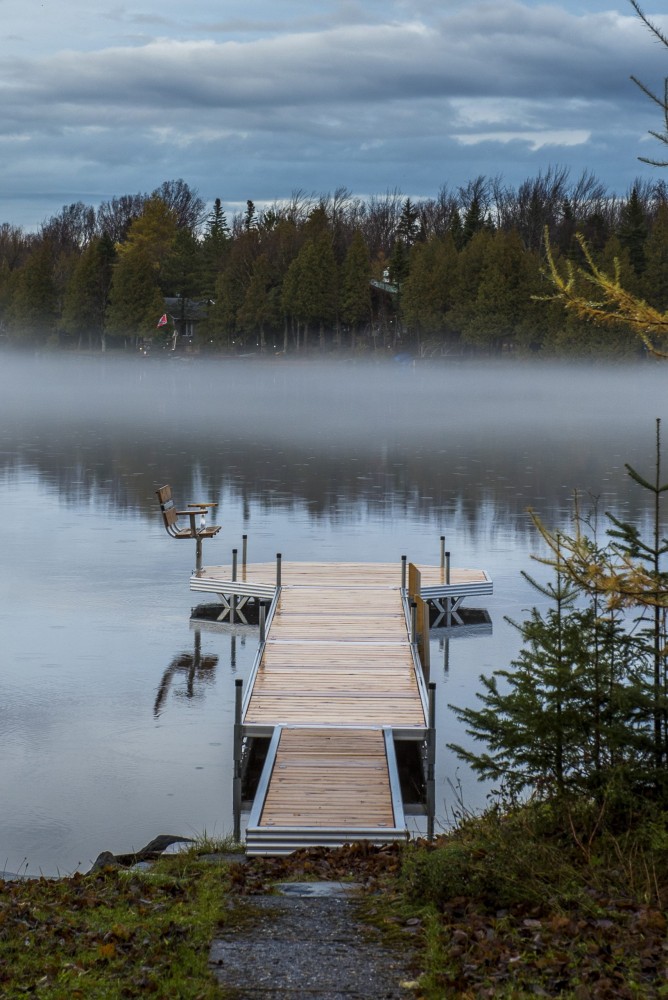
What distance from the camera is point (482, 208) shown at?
392 ft

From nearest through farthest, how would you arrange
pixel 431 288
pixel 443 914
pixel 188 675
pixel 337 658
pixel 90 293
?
pixel 443 914 → pixel 337 658 → pixel 188 675 → pixel 431 288 → pixel 90 293

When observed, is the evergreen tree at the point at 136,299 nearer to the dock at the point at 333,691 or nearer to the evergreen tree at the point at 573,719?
the dock at the point at 333,691

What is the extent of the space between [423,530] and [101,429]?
26562 millimetres

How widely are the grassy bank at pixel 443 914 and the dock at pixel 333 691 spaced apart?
0.92m

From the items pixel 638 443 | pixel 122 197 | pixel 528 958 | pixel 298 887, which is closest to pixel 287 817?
pixel 298 887

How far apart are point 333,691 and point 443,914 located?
5.25 meters

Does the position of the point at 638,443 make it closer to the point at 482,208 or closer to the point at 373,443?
the point at 373,443

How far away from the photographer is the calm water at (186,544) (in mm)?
10133

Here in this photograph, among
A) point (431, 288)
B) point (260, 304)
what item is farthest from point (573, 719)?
point (260, 304)

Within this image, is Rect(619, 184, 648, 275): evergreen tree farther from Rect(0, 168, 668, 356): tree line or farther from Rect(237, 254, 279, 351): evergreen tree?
Rect(237, 254, 279, 351): evergreen tree

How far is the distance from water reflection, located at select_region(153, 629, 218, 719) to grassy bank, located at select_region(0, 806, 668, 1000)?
522 cm

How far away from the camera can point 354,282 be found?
299 ft

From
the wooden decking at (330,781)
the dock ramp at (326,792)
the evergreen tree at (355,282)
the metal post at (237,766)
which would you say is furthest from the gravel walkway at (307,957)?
the evergreen tree at (355,282)

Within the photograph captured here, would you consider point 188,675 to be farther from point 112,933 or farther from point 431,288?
point 431,288
